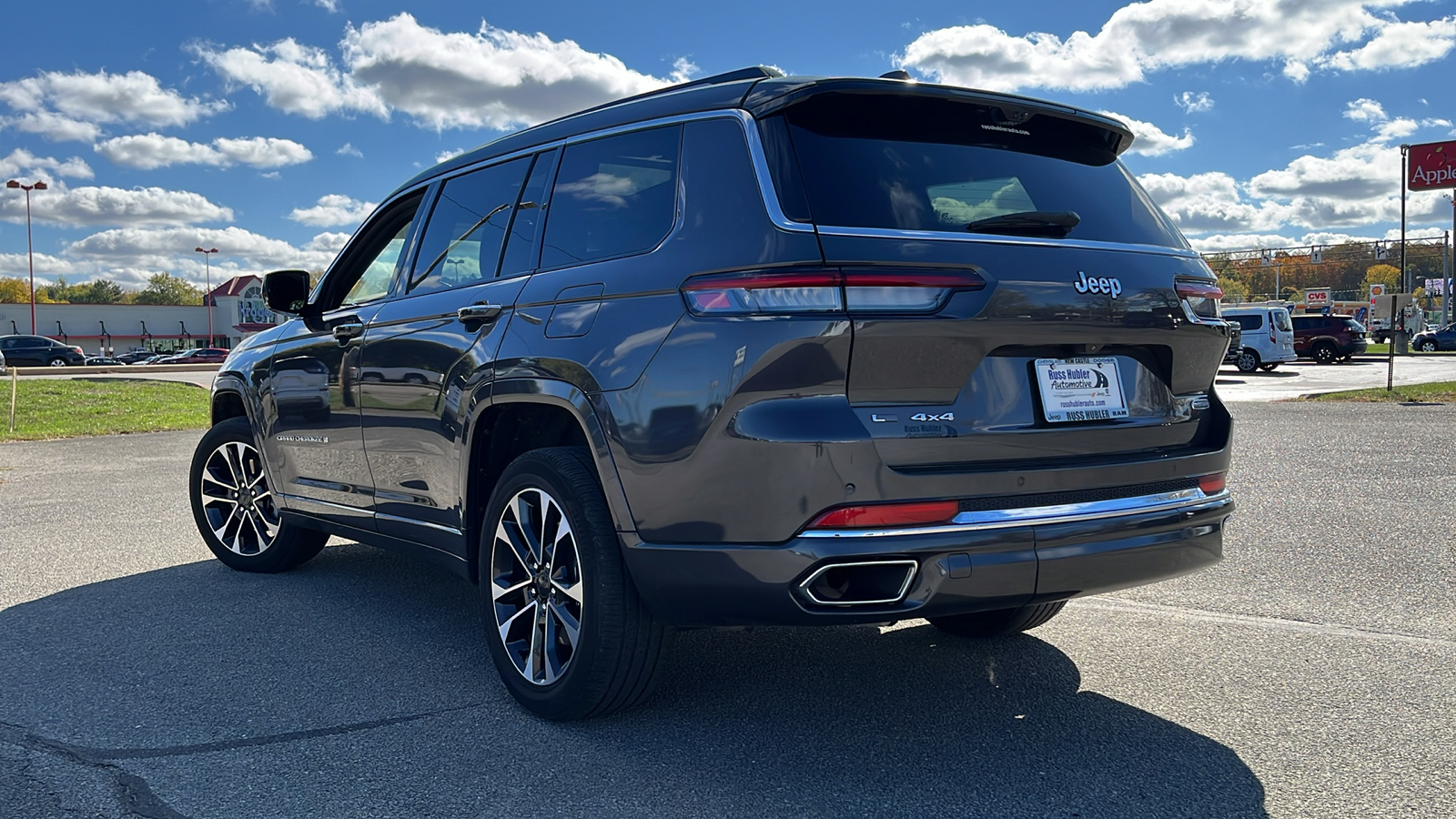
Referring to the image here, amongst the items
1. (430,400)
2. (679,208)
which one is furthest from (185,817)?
(679,208)

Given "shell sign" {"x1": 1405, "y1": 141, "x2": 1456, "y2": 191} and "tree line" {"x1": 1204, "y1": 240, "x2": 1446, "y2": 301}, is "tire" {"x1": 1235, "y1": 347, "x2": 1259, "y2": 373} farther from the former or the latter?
"tree line" {"x1": 1204, "y1": 240, "x2": 1446, "y2": 301}

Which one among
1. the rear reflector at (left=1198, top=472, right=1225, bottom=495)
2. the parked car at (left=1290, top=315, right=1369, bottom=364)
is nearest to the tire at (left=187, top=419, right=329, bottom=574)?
the rear reflector at (left=1198, top=472, right=1225, bottom=495)

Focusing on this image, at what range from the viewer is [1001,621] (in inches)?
172

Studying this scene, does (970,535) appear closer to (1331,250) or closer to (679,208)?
(679,208)

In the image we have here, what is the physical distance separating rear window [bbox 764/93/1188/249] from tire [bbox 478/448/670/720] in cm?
111

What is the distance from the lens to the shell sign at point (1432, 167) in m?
55.6

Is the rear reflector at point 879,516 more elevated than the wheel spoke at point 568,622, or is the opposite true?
the rear reflector at point 879,516

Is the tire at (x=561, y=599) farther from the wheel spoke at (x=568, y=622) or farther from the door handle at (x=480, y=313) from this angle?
the door handle at (x=480, y=313)

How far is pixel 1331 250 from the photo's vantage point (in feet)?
443

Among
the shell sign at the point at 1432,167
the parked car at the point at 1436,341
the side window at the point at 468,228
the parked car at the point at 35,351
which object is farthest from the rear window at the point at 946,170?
the parked car at the point at 1436,341

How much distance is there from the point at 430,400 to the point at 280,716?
1193 mm

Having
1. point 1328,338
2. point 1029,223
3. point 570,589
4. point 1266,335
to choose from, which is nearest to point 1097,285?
point 1029,223

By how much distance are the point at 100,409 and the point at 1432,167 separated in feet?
195

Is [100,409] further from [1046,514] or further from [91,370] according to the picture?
[91,370]
